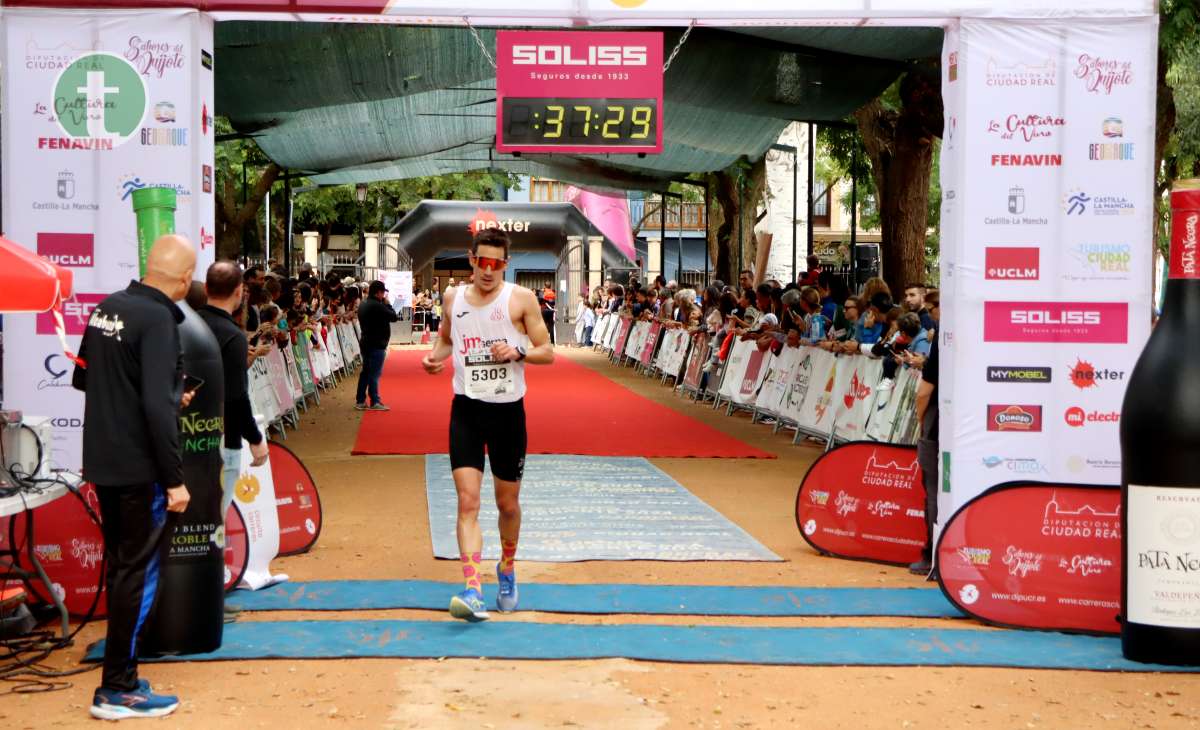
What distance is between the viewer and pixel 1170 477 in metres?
6.55

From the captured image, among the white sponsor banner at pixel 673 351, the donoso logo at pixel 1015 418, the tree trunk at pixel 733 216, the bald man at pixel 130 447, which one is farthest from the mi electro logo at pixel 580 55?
the tree trunk at pixel 733 216

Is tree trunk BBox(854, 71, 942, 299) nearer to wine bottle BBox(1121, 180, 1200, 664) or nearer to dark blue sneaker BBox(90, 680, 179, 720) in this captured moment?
wine bottle BBox(1121, 180, 1200, 664)

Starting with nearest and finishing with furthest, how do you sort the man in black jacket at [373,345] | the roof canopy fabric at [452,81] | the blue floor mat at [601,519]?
the blue floor mat at [601,519] < the roof canopy fabric at [452,81] < the man in black jacket at [373,345]

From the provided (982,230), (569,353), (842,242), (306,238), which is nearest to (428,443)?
(982,230)

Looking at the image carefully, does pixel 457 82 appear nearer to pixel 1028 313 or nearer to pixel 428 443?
pixel 428 443

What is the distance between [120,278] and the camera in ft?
28.1

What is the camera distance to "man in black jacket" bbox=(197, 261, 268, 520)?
7.25 meters

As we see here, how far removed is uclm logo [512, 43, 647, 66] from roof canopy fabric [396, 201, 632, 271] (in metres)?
35.4

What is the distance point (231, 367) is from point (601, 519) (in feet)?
13.2

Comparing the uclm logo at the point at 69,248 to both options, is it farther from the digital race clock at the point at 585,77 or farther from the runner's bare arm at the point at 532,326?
the digital race clock at the point at 585,77

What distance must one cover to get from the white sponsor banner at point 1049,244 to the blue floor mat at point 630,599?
3.05 feet

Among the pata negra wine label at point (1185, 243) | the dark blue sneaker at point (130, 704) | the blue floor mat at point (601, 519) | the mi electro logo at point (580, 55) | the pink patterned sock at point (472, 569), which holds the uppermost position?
the mi electro logo at point (580, 55)

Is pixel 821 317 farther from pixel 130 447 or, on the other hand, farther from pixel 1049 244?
pixel 130 447

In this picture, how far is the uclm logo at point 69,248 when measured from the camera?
336 inches
